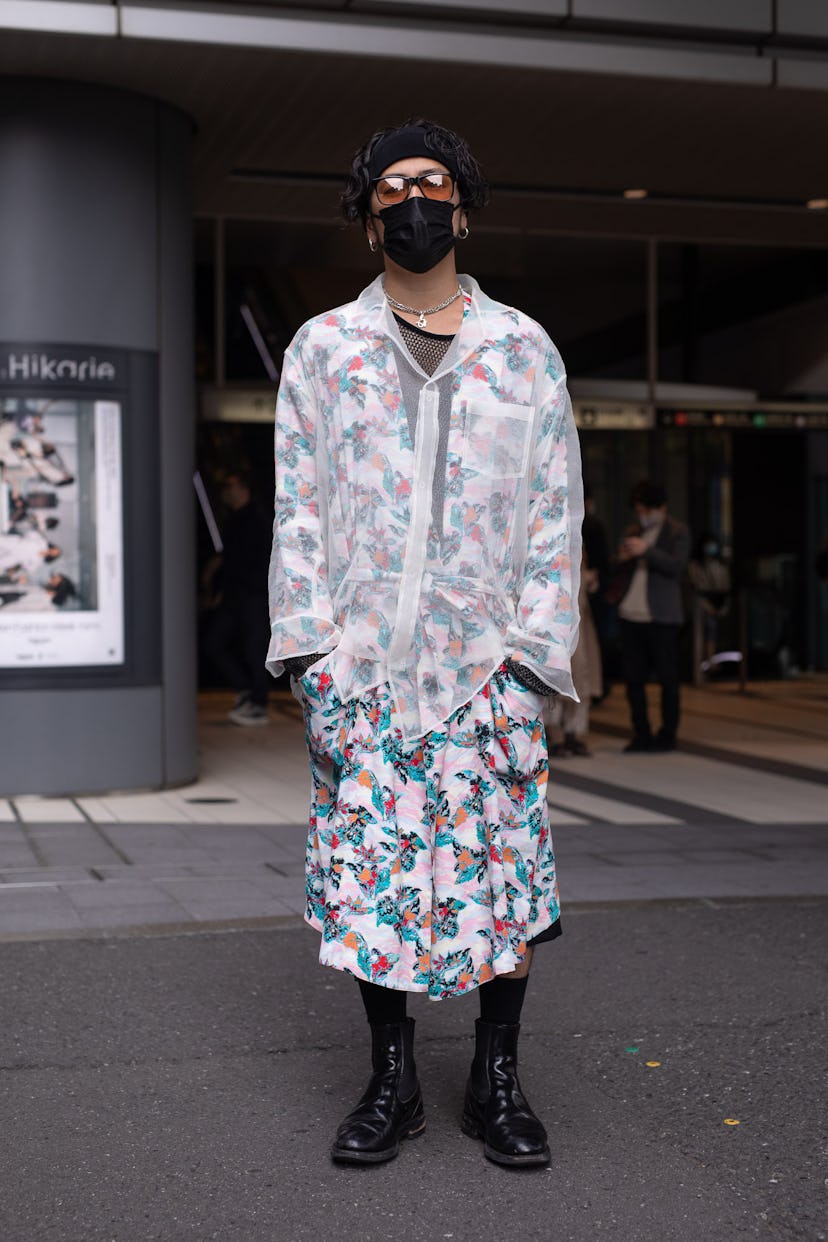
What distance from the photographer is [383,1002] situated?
3.42 meters

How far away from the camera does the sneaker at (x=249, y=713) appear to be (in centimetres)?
1257

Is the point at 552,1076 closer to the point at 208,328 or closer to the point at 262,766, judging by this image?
the point at 262,766

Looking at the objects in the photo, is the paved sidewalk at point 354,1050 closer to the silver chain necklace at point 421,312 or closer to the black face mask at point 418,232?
the silver chain necklace at point 421,312

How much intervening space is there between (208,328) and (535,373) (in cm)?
1140

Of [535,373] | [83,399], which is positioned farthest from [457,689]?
[83,399]

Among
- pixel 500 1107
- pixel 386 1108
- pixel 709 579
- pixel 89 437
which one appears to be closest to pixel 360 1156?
pixel 386 1108

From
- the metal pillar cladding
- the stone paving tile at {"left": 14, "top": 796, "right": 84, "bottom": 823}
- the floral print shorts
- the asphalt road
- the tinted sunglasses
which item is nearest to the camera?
the asphalt road

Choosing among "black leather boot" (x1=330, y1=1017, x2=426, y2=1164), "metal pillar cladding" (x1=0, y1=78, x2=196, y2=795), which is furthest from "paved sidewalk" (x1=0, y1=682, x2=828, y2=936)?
"black leather boot" (x1=330, y1=1017, x2=426, y2=1164)

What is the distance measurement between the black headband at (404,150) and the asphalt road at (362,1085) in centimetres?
200

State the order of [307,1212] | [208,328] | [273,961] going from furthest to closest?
[208,328] → [273,961] → [307,1212]

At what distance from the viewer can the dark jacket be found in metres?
10.2

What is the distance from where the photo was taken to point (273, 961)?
5.03 meters

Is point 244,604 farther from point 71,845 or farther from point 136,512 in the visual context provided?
point 71,845

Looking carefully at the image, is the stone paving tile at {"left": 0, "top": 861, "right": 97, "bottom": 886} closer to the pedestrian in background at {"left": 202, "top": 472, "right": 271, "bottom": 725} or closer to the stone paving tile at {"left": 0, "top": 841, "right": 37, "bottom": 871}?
the stone paving tile at {"left": 0, "top": 841, "right": 37, "bottom": 871}
